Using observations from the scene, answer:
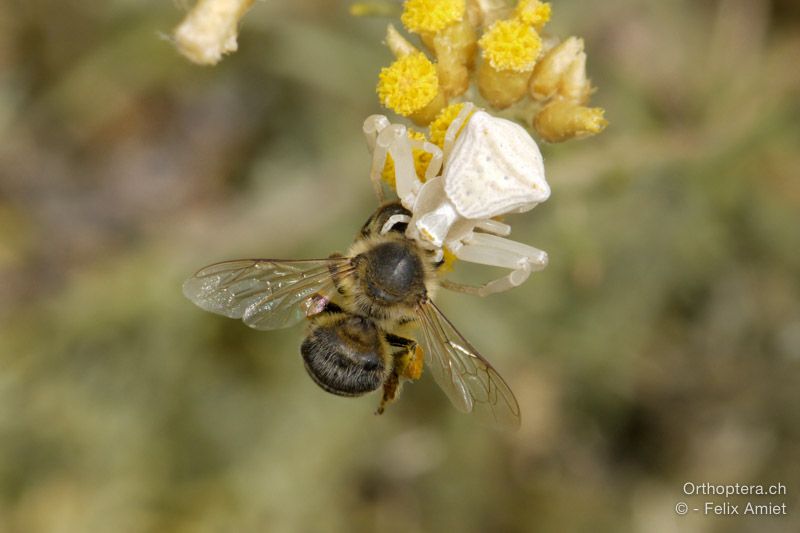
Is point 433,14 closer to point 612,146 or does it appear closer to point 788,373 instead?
point 612,146

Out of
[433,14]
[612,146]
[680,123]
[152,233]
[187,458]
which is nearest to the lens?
[433,14]

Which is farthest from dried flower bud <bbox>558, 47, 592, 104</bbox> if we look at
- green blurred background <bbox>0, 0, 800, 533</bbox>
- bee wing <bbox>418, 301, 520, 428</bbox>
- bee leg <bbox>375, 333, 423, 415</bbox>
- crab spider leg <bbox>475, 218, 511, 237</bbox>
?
green blurred background <bbox>0, 0, 800, 533</bbox>

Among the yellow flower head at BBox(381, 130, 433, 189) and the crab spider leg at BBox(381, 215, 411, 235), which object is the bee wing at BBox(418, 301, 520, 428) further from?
the yellow flower head at BBox(381, 130, 433, 189)

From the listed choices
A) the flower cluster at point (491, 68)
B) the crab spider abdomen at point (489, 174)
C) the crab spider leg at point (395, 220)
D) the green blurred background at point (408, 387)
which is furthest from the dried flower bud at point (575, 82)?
the green blurred background at point (408, 387)

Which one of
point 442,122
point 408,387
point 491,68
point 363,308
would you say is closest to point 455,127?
point 442,122

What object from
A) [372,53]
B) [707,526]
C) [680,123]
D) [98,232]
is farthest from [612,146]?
[98,232]

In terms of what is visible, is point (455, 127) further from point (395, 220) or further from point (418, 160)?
point (395, 220)

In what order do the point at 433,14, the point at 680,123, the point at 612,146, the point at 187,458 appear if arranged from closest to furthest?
the point at 433,14 → the point at 612,146 → the point at 680,123 → the point at 187,458

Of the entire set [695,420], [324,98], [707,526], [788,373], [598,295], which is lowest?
[707,526]
